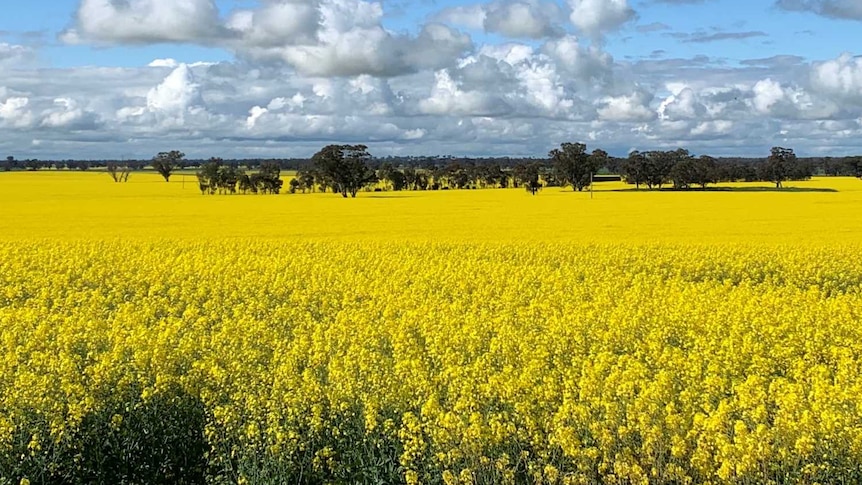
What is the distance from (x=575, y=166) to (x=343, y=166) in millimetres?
32652

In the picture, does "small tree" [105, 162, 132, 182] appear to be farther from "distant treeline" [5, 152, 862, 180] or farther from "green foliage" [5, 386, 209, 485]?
"green foliage" [5, 386, 209, 485]

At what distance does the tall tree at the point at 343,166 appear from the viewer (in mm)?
82562

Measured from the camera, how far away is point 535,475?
662 centimetres

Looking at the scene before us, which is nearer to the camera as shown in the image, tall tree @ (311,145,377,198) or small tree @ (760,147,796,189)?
tall tree @ (311,145,377,198)

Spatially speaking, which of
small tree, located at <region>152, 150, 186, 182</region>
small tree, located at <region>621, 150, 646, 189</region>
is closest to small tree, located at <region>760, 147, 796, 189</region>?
small tree, located at <region>621, 150, 646, 189</region>

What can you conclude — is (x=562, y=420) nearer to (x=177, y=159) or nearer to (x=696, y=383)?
(x=696, y=383)

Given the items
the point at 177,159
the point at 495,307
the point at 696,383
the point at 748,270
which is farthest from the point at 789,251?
the point at 177,159

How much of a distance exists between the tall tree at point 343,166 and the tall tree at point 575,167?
29.4 meters

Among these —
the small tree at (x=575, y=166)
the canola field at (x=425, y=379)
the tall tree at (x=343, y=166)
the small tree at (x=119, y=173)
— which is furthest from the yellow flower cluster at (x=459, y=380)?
the small tree at (x=119, y=173)

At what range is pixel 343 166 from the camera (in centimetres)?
8312

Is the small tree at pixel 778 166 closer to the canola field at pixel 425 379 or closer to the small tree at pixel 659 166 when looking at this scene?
the small tree at pixel 659 166

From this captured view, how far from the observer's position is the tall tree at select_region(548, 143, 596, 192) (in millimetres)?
102875

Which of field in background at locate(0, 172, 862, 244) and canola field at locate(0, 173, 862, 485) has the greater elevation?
canola field at locate(0, 173, 862, 485)

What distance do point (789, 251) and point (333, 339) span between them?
54.0 feet
